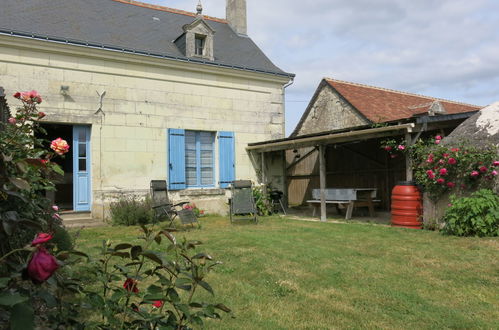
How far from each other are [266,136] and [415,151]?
4.70 metres

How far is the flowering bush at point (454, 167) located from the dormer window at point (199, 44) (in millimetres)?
6040

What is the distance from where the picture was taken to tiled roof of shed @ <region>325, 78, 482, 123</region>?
13685 millimetres

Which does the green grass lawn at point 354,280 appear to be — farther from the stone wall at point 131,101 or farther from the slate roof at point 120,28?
the slate roof at point 120,28

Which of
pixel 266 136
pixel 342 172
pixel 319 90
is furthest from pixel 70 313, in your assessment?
pixel 319 90

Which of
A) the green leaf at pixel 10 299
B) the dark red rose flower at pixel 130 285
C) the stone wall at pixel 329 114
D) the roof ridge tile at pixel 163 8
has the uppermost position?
the roof ridge tile at pixel 163 8

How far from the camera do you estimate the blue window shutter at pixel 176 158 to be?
9453 mm

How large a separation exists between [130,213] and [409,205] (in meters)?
5.59

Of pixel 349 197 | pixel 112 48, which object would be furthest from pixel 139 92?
pixel 349 197

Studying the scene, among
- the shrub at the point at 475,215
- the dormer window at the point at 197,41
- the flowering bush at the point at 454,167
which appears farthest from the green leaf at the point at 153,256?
the dormer window at the point at 197,41

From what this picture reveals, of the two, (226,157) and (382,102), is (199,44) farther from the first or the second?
(382,102)

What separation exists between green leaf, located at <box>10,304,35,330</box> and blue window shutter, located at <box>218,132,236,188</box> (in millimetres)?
9391

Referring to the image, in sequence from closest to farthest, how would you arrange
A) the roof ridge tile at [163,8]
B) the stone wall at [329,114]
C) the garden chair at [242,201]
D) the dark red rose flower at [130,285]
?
the dark red rose flower at [130,285]
the garden chair at [242,201]
the roof ridge tile at [163,8]
the stone wall at [329,114]

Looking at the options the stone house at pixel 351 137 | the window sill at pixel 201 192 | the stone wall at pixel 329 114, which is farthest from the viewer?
the stone wall at pixel 329 114

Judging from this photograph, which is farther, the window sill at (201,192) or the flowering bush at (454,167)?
the window sill at (201,192)
